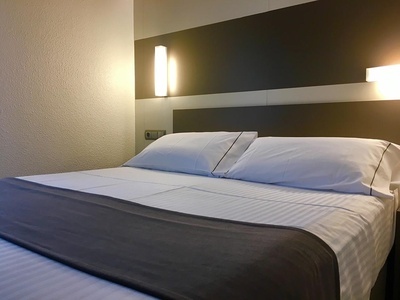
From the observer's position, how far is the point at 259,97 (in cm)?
223

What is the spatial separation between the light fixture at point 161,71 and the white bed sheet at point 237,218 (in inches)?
46.2

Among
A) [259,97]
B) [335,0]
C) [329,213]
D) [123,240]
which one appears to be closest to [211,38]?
[259,97]

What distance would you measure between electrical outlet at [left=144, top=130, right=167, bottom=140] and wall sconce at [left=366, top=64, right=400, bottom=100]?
1649mm

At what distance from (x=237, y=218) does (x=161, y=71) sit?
1.98 metres

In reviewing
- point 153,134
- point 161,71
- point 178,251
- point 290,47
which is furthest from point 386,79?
point 153,134

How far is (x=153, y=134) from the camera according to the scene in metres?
2.88

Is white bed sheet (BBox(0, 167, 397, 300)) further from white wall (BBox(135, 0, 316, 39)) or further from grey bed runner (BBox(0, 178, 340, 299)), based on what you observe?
white wall (BBox(135, 0, 316, 39))

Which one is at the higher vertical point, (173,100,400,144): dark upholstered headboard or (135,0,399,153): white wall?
(135,0,399,153): white wall

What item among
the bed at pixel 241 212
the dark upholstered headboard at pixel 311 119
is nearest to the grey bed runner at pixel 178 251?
the bed at pixel 241 212

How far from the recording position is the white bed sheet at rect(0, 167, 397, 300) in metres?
0.62

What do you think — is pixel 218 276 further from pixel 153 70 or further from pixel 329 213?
pixel 153 70

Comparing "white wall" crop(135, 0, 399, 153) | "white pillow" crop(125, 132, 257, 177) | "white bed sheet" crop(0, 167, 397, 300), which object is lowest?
"white bed sheet" crop(0, 167, 397, 300)

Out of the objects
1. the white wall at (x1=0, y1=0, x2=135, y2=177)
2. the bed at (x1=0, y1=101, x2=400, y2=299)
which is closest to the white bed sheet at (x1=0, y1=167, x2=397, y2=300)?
the bed at (x1=0, y1=101, x2=400, y2=299)

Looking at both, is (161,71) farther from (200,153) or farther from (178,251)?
(178,251)
